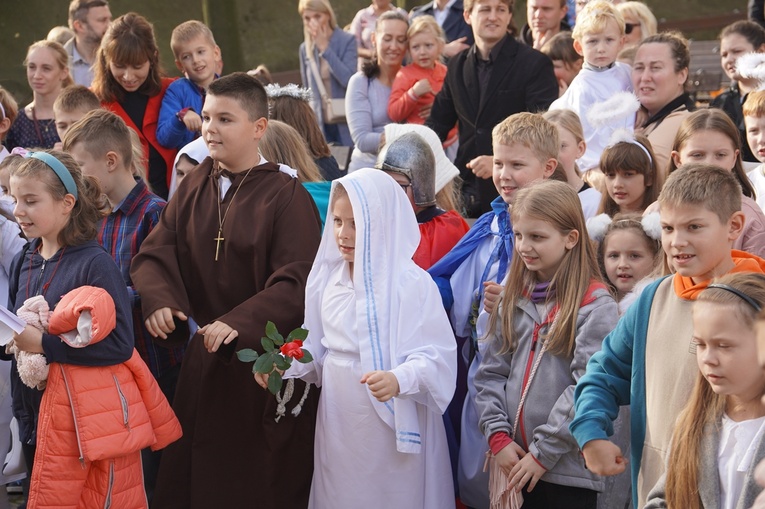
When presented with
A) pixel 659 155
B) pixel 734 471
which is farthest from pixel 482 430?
pixel 659 155

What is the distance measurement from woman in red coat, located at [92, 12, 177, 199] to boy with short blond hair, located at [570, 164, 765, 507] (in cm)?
408

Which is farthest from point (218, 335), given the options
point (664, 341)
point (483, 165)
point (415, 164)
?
point (483, 165)

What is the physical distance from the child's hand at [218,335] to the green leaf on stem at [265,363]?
0.74 ft

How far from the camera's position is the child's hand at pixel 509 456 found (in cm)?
400

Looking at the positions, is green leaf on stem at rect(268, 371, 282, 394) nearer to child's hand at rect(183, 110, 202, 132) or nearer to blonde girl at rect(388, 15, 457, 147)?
child's hand at rect(183, 110, 202, 132)

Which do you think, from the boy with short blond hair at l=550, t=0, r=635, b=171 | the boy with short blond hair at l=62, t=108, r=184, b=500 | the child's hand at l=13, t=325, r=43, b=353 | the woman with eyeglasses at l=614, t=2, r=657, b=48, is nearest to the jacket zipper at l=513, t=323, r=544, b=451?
the boy with short blond hair at l=62, t=108, r=184, b=500

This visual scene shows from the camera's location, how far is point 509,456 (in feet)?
13.1

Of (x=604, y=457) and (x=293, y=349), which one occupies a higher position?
(x=293, y=349)

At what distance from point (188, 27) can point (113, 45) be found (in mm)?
685

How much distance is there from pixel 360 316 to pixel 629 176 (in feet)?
5.68

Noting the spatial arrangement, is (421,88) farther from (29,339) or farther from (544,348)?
(29,339)

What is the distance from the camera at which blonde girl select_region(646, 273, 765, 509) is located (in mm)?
2893

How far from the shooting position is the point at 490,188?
6457 millimetres

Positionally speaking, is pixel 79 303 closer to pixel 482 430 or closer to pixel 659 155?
pixel 482 430
